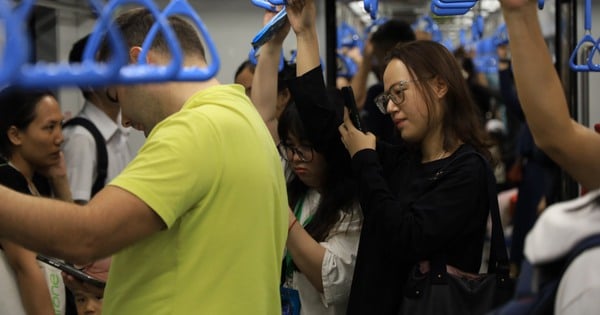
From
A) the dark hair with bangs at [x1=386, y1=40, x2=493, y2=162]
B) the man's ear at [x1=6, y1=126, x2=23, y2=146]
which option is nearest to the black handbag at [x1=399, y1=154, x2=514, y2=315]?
the dark hair with bangs at [x1=386, y1=40, x2=493, y2=162]

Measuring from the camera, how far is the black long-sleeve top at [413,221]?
2.53m

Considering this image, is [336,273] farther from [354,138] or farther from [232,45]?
[232,45]

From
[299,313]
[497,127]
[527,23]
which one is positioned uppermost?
[527,23]

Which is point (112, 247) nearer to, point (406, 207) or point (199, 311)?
point (199, 311)

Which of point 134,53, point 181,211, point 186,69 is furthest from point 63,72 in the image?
point 134,53

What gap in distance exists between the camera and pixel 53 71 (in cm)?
122

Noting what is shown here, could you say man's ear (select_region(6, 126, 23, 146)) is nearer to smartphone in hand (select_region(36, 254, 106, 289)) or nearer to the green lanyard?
smartphone in hand (select_region(36, 254, 106, 289))

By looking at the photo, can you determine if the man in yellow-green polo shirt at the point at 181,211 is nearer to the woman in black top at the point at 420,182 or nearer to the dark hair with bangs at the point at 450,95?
the woman in black top at the point at 420,182

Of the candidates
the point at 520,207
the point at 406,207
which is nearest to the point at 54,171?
the point at 406,207

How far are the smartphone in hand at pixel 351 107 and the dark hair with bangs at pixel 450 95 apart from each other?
9.5 inches

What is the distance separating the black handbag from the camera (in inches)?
96.9

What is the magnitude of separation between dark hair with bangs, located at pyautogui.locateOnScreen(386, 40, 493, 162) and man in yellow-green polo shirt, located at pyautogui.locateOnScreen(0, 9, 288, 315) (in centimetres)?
66

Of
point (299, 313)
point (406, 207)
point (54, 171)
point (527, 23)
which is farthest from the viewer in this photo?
point (54, 171)

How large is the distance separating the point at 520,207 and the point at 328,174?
356 cm
